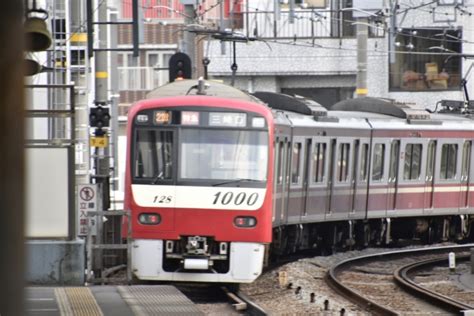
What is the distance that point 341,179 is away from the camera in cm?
2105

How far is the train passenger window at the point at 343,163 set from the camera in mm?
20844

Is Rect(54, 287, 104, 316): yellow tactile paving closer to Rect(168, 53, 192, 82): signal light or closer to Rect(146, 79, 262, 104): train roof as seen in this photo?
Rect(146, 79, 262, 104): train roof

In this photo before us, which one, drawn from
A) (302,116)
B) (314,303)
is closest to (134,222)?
(314,303)

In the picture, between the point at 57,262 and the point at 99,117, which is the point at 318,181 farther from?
the point at 57,262

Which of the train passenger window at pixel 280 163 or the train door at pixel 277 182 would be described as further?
the train passenger window at pixel 280 163

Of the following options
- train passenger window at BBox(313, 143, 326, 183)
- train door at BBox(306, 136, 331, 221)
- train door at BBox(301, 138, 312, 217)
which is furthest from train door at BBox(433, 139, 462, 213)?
train door at BBox(301, 138, 312, 217)

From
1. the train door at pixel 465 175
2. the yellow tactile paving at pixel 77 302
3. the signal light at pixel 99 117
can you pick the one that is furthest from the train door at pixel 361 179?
→ the yellow tactile paving at pixel 77 302

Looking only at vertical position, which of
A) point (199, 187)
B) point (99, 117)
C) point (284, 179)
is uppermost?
point (99, 117)

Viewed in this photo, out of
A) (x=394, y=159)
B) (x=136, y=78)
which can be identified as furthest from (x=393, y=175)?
(x=136, y=78)

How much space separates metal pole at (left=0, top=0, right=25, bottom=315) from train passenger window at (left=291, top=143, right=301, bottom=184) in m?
16.1

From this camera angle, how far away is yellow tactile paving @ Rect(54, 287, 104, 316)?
733cm

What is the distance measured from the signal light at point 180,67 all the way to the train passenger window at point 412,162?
15.2ft

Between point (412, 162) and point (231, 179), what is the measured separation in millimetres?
9669

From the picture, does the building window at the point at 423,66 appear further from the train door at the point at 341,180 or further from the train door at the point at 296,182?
the train door at the point at 296,182
